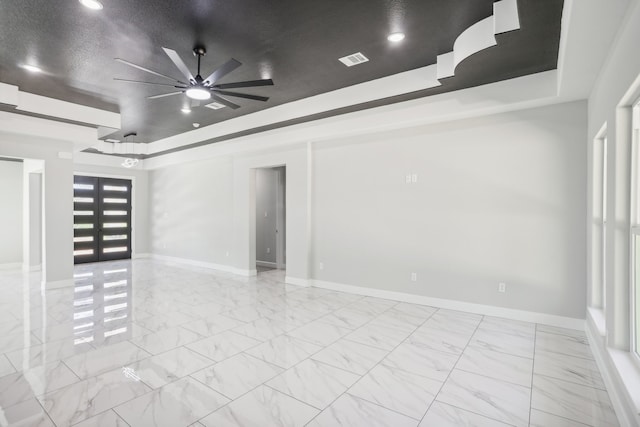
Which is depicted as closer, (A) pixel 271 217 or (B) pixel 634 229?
(B) pixel 634 229

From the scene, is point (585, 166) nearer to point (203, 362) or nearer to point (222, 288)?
point (203, 362)

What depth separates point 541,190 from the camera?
416 centimetres

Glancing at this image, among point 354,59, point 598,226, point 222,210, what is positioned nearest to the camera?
point 598,226

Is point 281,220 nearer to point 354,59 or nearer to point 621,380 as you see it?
point 354,59

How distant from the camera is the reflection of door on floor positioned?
9344 mm

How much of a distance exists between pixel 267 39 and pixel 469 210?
11.4 ft

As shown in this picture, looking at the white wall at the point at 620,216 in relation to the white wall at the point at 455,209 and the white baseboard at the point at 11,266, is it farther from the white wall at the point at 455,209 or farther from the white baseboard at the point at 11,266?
the white baseboard at the point at 11,266

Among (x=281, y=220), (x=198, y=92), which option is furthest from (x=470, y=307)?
(x=281, y=220)

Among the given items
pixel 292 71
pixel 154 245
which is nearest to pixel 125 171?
pixel 154 245

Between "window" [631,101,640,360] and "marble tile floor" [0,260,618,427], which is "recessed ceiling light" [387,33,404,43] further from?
"marble tile floor" [0,260,618,427]

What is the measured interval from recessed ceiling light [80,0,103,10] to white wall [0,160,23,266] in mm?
7734

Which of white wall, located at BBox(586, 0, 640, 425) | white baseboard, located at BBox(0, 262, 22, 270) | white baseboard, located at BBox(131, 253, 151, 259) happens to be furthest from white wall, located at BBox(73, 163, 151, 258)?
white wall, located at BBox(586, 0, 640, 425)

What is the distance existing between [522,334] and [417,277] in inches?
62.6

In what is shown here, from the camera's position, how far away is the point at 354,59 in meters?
3.98
